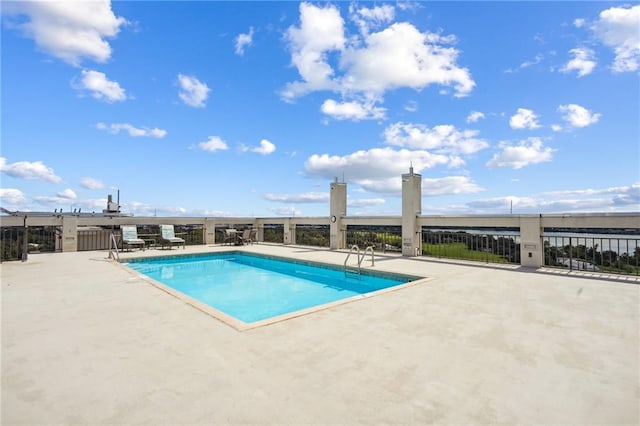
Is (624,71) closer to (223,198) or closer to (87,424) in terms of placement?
(87,424)

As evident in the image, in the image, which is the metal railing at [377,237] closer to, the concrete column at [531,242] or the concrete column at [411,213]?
the concrete column at [411,213]

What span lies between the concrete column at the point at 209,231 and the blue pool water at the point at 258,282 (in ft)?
12.0

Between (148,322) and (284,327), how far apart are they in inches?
64.6

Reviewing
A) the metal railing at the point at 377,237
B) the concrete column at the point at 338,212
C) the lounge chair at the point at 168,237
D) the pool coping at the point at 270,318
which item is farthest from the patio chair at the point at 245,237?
A: the metal railing at the point at 377,237

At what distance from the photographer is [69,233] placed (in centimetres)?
1160

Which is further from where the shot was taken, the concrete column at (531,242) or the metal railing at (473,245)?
the metal railing at (473,245)

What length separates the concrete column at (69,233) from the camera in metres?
11.5

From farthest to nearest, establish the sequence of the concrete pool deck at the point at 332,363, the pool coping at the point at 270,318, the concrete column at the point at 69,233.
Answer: the concrete column at the point at 69,233
the pool coping at the point at 270,318
the concrete pool deck at the point at 332,363

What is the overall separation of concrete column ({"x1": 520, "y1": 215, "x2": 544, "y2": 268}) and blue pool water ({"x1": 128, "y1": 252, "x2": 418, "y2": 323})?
11.5 feet

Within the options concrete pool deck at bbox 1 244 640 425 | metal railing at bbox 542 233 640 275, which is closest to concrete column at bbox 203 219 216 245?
concrete pool deck at bbox 1 244 640 425

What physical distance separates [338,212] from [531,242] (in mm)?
6700

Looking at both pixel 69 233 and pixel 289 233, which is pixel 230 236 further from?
pixel 69 233

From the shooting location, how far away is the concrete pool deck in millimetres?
1997

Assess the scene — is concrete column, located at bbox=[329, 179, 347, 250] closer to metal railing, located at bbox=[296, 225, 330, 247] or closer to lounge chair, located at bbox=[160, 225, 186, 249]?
metal railing, located at bbox=[296, 225, 330, 247]
